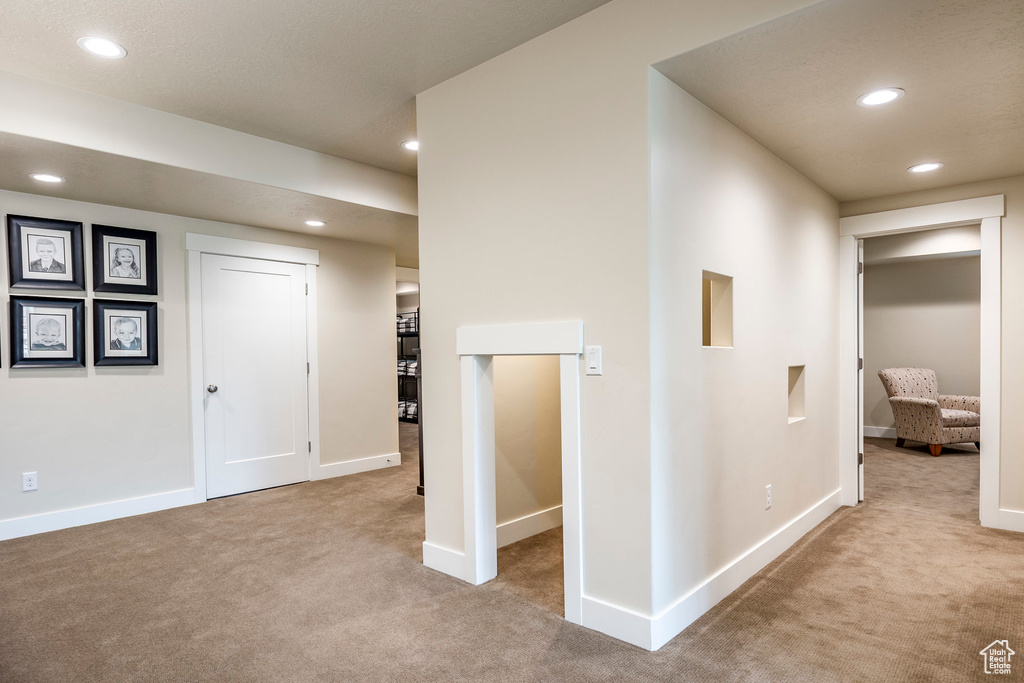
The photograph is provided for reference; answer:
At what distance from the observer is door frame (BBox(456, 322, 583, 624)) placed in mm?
2461

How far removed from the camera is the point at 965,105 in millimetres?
2703

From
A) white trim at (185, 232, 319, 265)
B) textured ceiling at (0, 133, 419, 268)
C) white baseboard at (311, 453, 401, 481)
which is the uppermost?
textured ceiling at (0, 133, 419, 268)

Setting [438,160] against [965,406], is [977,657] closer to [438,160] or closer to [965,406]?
[438,160]

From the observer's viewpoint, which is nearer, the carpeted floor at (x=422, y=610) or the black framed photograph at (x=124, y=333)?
the carpeted floor at (x=422, y=610)

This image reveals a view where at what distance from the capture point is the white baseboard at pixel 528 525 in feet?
11.2

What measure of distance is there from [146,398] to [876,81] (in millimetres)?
4846

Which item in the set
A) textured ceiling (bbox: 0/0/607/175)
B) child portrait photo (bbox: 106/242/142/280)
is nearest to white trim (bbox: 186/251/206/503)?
Answer: child portrait photo (bbox: 106/242/142/280)

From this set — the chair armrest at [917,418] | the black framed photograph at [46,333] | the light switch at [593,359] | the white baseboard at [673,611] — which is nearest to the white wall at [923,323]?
the chair armrest at [917,418]

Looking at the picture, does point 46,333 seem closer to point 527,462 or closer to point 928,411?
point 527,462

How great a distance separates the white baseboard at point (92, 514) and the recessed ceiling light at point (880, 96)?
4.96 metres

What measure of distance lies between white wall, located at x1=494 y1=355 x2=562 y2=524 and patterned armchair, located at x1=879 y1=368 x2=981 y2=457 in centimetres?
461

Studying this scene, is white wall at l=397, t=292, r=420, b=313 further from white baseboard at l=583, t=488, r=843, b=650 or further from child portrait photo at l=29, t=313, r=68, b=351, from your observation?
white baseboard at l=583, t=488, r=843, b=650

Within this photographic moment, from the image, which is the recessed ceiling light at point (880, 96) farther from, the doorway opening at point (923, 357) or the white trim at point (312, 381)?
the white trim at point (312, 381)

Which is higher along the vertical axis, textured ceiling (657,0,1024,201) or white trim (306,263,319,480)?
textured ceiling (657,0,1024,201)
